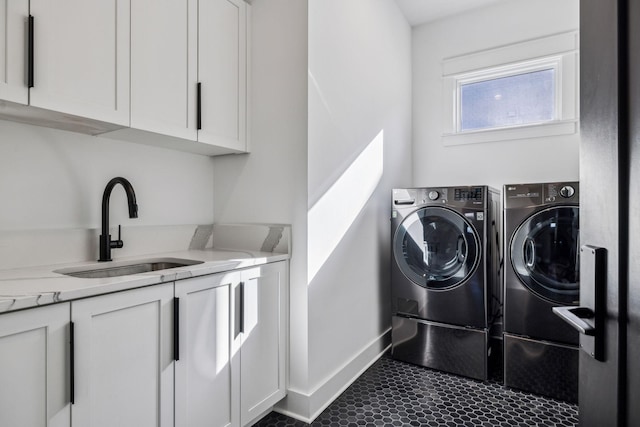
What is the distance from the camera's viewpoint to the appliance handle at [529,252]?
7.34 feet

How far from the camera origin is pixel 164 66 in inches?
66.4

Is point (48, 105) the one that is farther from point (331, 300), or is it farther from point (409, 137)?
point (409, 137)

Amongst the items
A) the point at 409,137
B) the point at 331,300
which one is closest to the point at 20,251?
the point at 331,300

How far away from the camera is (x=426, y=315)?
257cm

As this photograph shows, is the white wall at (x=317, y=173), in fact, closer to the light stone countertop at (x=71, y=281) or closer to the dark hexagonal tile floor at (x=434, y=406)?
the dark hexagonal tile floor at (x=434, y=406)

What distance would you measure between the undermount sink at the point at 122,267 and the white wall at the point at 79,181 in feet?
0.42

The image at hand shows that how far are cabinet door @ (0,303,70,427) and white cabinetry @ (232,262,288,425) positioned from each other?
0.70 metres

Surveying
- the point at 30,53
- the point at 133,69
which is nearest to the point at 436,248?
the point at 133,69

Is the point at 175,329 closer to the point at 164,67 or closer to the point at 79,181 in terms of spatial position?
the point at 79,181

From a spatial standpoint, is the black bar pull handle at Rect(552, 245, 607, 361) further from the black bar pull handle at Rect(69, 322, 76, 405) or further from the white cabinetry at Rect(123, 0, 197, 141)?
the white cabinetry at Rect(123, 0, 197, 141)

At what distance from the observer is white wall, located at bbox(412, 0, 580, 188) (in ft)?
9.51

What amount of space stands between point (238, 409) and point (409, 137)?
275 cm

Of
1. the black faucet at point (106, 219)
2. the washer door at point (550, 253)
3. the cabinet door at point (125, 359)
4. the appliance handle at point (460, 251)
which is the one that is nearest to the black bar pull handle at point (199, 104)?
the black faucet at point (106, 219)

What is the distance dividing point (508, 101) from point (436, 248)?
160cm
